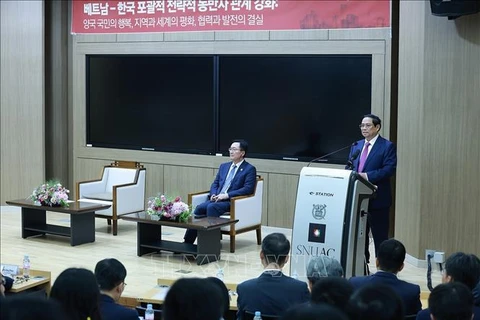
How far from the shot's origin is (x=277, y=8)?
1001 cm

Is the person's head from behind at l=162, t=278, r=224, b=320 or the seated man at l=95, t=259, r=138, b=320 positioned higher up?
the person's head from behind at l=162, t=278, r=224, b=320

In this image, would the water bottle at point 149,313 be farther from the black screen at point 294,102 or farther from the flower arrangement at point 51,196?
the black screen at point 294,102

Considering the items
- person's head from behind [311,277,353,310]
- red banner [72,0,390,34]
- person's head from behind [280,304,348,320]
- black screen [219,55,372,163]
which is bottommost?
person's head from behind [311,277,353,310]

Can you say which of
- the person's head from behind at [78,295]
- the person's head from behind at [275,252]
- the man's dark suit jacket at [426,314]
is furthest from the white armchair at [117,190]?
the person's head from behind at [78,295]

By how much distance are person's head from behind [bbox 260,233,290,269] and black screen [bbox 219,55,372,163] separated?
5310 mm

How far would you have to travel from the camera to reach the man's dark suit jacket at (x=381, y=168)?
281 inches

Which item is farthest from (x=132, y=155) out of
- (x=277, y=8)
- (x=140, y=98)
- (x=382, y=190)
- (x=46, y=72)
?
(x=382, y=190)

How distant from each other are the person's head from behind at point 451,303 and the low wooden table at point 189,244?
16.9ft

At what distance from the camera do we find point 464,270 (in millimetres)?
3898

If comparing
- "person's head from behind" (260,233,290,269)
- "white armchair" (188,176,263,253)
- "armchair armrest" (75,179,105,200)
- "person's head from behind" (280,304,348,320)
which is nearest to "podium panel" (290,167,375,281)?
"person's head from behind" (260,233,290,269)

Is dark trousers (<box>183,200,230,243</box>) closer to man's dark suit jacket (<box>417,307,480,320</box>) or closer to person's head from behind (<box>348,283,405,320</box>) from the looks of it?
man's dark suit jacket (<box>417,307,480,320</box>)

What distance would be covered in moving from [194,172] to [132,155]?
1077mm

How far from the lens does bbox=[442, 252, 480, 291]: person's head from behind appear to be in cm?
390

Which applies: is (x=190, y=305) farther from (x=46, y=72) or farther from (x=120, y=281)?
(x=46, y=72)
